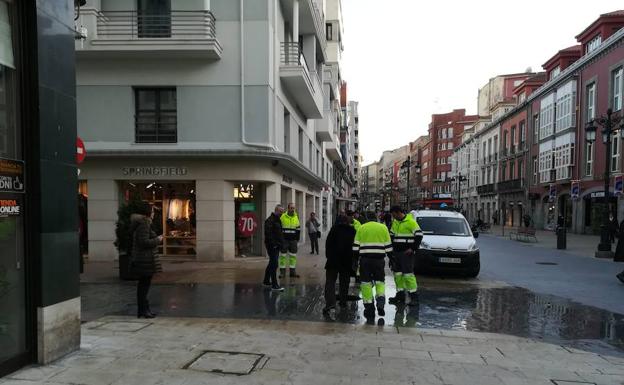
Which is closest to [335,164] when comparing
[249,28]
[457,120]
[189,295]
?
[249,28]

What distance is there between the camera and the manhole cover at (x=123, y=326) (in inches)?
246

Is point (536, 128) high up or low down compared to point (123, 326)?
up

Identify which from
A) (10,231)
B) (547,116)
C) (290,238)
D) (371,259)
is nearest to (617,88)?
(547,116)

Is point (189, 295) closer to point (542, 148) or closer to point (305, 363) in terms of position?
point (305, 363)

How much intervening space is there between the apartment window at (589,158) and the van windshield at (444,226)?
2411 cm

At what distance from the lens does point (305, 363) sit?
4.97 metres

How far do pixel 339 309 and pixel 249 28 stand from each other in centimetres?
1020

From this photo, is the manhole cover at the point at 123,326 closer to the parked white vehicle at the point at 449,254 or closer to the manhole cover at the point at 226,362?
the manhole cover at the point at 226,362

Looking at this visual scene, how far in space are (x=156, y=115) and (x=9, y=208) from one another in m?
10.7

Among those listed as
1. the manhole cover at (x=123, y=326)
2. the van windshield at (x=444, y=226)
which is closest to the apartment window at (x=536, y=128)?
the van windshield at (x=444, y=226)

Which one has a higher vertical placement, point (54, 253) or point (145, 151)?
point (145, 151)

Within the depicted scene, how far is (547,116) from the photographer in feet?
129

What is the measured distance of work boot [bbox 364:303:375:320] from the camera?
7.32 meters

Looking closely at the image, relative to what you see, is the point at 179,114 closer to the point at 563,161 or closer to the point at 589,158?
the point at 589,158
